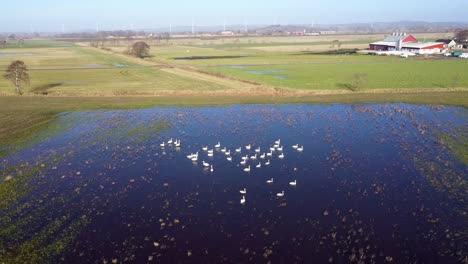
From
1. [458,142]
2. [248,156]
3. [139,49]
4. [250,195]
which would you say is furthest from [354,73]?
[139,49]

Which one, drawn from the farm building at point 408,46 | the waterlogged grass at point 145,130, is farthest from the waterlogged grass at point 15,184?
the farm building at point 408,46

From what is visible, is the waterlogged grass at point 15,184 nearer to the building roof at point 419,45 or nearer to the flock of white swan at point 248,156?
the flock of white swan at point 248,156

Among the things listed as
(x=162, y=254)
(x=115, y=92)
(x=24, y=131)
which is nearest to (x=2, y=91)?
(x=115, y=92)

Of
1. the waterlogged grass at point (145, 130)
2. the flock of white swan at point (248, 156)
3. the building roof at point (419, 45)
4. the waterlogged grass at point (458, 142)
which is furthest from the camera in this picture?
the building roof at point (419, 45)

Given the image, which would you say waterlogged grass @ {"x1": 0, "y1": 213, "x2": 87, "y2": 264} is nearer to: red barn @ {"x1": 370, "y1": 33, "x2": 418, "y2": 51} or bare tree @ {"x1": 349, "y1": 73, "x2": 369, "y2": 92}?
bare tree @ {"x1": 349, "y1": 73, "x2": 369, "y2": 92}

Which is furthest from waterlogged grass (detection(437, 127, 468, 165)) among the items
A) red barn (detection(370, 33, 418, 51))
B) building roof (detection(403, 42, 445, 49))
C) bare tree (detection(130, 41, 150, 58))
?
bare tree (detection(130, 41, 150, 58))

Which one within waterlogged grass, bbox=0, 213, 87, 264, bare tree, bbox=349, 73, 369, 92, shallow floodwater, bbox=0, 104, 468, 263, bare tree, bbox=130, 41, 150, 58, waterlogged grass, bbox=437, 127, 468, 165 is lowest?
waterlogged grass, bbox=0, 213, 87, 264

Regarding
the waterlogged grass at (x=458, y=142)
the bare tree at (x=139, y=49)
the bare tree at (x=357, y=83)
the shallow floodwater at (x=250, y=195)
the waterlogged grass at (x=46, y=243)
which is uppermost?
the bare tree at (x=139, y=49)

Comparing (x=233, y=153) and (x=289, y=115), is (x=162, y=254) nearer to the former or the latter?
(x=233, y=153)
